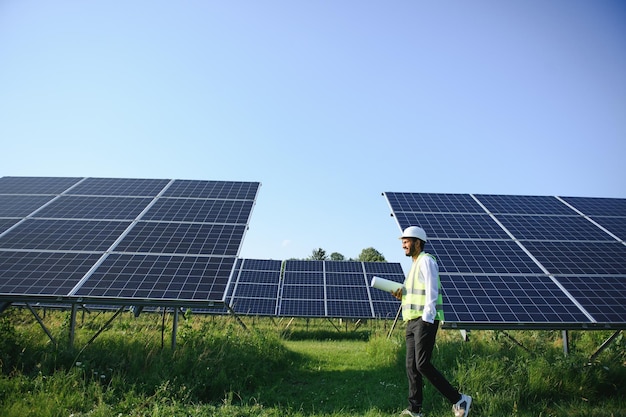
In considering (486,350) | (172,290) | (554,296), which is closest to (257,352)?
(172,290)

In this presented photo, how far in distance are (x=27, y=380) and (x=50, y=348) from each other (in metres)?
1.22

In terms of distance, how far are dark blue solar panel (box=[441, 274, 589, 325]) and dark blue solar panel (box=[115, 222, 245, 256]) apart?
15.5ft

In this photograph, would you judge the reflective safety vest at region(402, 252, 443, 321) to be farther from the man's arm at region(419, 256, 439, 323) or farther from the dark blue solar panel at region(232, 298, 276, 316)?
the dark blue solar panel at region(232, 298, 276, 316)

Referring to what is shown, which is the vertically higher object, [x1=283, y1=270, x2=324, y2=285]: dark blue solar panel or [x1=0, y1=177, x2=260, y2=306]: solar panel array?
[x1=0, y1=177, x2=260, y2=306]: solar panel array

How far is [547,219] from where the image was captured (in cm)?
1229

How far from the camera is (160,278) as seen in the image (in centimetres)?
807

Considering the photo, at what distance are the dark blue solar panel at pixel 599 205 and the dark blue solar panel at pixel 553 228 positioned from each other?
105 cm

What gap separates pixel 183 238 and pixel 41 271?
287cm

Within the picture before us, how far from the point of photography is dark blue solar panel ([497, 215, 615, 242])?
1111 centimetres

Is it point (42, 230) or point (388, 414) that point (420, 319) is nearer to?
point (388, 414)

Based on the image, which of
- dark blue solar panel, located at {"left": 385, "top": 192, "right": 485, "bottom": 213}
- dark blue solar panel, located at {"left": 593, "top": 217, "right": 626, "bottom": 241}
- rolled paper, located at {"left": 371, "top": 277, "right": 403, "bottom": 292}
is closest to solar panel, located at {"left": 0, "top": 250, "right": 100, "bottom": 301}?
rolled paper, located at {"left": 371, "top": 277, "right": 403, "bottom": 292}

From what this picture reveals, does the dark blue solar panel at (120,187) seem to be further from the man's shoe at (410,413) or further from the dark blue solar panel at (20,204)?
the man's shoe at (410,413)

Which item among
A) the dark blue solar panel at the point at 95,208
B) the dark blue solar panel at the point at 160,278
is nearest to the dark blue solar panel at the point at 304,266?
the dark blue solar panel at the point at 95,208

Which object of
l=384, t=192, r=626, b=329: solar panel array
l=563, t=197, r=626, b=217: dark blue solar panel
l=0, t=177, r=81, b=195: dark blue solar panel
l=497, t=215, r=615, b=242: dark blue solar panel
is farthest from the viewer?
l=563, t=197, r=626, b=217: dark blue solar panel
